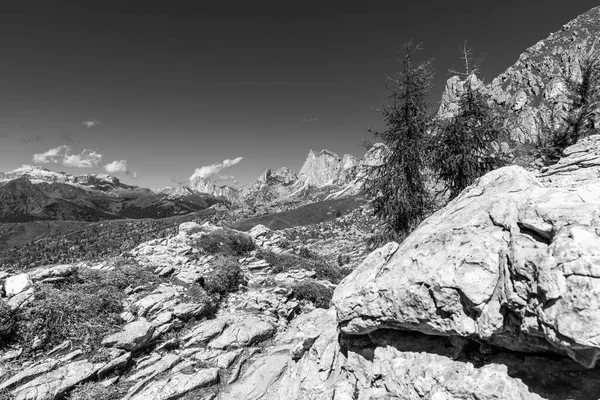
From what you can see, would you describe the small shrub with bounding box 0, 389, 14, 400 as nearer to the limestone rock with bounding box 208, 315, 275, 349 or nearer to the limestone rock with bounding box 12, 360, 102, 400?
the limestone rock with bounding box 12, 360, 102, 400

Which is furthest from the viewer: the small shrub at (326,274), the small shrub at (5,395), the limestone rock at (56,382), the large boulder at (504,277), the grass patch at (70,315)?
the small shrub at (326,274)

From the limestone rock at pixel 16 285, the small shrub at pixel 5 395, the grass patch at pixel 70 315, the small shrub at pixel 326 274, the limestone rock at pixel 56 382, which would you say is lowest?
the small shrub at pixel 326 274

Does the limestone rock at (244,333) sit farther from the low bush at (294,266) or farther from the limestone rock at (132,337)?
the low bush at (294,266)

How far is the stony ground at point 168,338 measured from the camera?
10.5 meters

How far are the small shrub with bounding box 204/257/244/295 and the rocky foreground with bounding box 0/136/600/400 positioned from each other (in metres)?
1.82

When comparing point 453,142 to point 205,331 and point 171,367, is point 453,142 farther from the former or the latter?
point 171,367

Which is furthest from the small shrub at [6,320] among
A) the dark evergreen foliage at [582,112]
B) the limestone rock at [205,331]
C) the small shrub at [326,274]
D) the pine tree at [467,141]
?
the dark evergreen foliage at [582,112]

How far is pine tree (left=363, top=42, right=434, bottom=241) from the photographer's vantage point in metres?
20.6

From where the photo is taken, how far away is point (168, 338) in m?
13.4

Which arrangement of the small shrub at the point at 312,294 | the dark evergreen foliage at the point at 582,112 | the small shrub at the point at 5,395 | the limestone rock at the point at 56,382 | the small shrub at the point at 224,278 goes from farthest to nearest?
the dark evergreen foliage at the point at 582,112 → the small shrub at the point at 312,294 → the small shrub at the point at 224,278 → the limestone rock at the point at 56,382 → the small shrub at the point at 5,395

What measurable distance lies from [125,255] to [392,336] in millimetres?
24117

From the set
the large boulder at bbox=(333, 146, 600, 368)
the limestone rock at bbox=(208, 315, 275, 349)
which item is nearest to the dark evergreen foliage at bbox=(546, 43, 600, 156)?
the large boulder at bbox=(333, 146, 600, 368)

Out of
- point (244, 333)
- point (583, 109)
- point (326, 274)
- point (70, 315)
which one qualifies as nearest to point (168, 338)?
point (244, 333)

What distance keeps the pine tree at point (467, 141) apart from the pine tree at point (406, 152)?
4.53 feet
